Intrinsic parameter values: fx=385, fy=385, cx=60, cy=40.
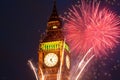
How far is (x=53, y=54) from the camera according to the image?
188 feet

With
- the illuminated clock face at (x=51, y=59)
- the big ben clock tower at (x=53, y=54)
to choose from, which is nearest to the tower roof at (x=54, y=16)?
the big ben clock tower at (x=53, y=54)

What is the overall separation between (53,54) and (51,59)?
2.76ft

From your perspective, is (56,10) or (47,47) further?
(56,10)

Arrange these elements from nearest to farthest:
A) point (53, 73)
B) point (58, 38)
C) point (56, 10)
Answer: point (53, 73) → point (58, 38) → point (56, 10)

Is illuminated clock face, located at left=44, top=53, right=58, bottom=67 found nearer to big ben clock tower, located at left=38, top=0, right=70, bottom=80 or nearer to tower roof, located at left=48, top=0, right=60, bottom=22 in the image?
big ben clock tower, located at left=38, top=0, right=70, bottom=80

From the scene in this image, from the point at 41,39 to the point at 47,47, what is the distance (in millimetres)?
2942

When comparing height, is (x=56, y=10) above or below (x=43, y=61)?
above

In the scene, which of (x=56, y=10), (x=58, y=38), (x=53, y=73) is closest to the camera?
(x=53, y=73)

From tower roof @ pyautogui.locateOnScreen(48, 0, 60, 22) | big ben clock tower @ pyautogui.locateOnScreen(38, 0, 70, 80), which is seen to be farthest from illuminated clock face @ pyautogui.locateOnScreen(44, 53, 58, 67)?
tower roof @ pyautogui.locateOnScreen(48, 0, 60, 22)

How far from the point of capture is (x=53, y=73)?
56.7 m

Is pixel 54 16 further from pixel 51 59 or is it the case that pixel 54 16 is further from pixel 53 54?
pixel 51 59

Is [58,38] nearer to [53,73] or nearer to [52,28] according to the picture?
[52,28]

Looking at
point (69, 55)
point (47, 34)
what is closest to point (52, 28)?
point (47, 34)

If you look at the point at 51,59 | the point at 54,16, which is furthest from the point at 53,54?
the point at 54,16
